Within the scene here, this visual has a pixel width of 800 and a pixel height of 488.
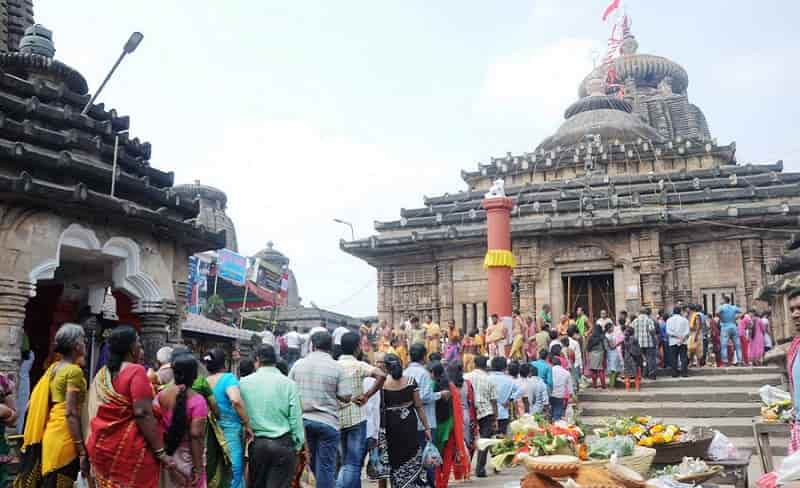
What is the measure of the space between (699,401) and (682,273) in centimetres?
851

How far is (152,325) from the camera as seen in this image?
10.5 metres

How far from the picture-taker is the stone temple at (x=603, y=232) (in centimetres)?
2078

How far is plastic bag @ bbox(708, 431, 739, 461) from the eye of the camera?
6.66 metres

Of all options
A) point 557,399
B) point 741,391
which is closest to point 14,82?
point 557,399

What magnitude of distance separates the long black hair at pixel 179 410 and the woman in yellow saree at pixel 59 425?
650 mm

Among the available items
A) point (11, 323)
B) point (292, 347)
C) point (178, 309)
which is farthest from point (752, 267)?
point (11, 323)

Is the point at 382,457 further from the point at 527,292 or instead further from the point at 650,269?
the point at 527,292

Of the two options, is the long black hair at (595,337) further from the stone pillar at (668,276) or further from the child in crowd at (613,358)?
the stone pillar at (668,276)

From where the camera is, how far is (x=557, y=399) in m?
12.0

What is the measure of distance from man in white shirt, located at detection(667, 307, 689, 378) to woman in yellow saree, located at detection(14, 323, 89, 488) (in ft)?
39.5

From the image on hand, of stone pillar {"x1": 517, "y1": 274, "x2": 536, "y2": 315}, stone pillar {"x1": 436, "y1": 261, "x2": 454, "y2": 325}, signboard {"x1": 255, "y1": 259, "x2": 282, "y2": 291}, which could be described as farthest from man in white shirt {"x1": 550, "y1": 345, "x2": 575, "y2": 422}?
signboard {"x1": 255, "y1": 259, "x2": 282, "y2": 291}

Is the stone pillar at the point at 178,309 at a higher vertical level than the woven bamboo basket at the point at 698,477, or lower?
higher

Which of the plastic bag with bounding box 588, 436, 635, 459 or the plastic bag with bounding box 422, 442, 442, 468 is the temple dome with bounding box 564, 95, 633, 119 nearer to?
the plastic bag with bounding box 422, 442, 442, 468

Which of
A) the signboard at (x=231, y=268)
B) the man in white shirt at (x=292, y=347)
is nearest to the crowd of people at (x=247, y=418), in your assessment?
the man in white shirt at (x=292, y=347)
